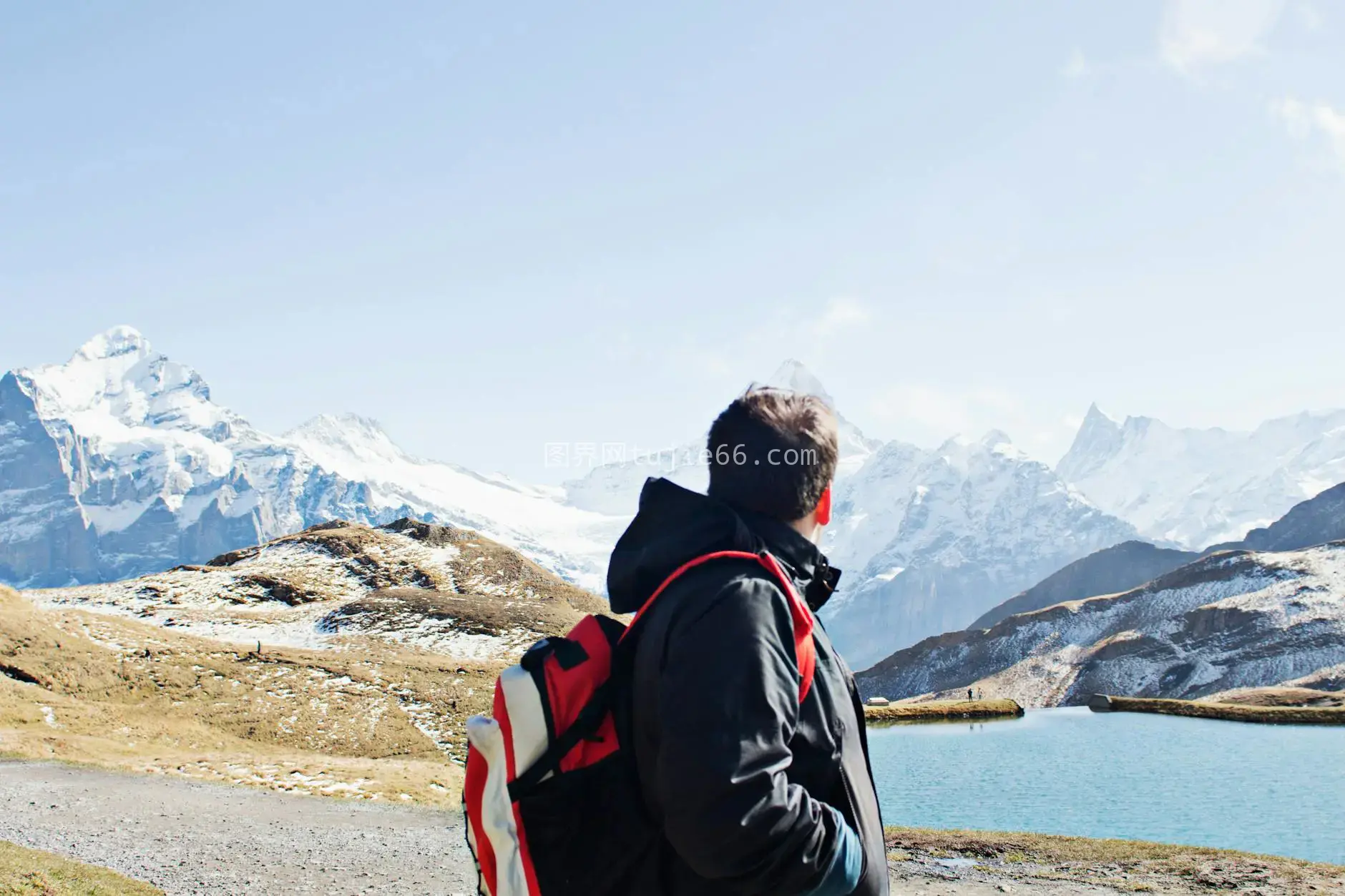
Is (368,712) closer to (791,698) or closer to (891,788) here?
(891,788)

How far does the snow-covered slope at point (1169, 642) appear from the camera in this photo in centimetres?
11212

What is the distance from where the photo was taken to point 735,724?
3.40 meters

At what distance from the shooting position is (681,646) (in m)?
3.51

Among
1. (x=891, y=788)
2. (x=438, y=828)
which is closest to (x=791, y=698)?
(x=438, y=828)

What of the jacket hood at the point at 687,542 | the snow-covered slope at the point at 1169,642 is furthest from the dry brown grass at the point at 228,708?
the snow-covered slope at the point at 1169,642

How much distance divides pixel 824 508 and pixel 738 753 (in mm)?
1396

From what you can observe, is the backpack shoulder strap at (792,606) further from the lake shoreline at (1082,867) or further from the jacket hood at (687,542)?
the lake shoreline at (1082,867)

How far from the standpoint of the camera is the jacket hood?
3.93m

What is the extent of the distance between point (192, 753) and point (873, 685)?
14584cm

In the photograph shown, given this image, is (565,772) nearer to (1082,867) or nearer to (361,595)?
(1082,867)

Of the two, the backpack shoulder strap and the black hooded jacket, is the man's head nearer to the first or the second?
the black hooded jacket

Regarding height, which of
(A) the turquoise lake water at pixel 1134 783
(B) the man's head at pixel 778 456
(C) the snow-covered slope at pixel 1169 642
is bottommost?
(C) the snow-covered slope at pixel 1169 642

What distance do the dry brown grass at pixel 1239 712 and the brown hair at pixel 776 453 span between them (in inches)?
2770

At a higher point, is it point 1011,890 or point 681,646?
point 681,646
